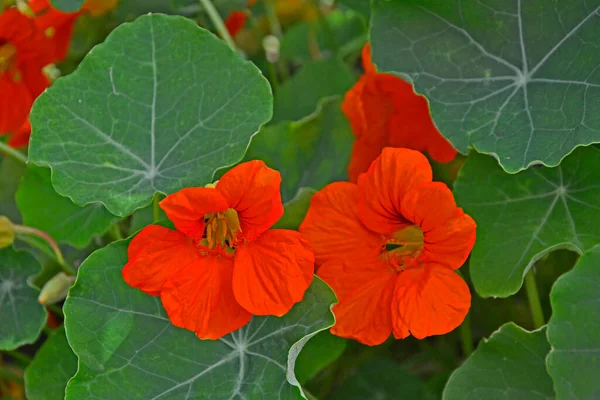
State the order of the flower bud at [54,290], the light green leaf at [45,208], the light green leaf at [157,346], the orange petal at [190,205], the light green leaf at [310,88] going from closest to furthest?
the orange petal at [190,205] → the light green leaf at [157,346] → the flower bud at [54,290] → the light green leaf at [45,208] → the light green leaf at [310,88]

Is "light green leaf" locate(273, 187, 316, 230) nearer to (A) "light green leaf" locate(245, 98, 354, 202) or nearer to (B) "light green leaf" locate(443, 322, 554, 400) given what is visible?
(A) "light green leaf" locate(245, 98, 354, 202)

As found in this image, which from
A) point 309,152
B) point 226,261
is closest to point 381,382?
point 309,152

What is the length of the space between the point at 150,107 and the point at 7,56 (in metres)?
0.41

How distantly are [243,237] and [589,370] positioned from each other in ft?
1.42

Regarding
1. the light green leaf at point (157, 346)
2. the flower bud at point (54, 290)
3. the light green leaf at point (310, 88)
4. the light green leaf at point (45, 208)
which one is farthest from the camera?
the light green leaf at point (310, 88)

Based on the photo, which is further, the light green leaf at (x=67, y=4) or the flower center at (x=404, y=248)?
the light green leaf at (x=67, y=4)

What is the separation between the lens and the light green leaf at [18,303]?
0.99 meters

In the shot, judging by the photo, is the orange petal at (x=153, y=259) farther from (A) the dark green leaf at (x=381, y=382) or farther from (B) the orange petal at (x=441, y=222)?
(A) the dark green leaf at (x=381, y=382)

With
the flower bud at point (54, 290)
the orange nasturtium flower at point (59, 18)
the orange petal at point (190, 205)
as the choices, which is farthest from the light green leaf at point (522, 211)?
the orange nasturtium flower at point (59, 18)

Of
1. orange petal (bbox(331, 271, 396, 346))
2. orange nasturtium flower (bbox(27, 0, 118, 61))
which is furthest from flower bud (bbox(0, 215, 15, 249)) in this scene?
orange petal (bbox(331, 271, 396, 346))

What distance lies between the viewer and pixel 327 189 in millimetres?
851

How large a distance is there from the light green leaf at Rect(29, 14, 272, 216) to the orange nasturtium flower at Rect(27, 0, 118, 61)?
1.08 ft

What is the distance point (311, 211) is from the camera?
852 millimetres

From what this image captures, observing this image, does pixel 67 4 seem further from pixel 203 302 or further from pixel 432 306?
pixel 432 306
